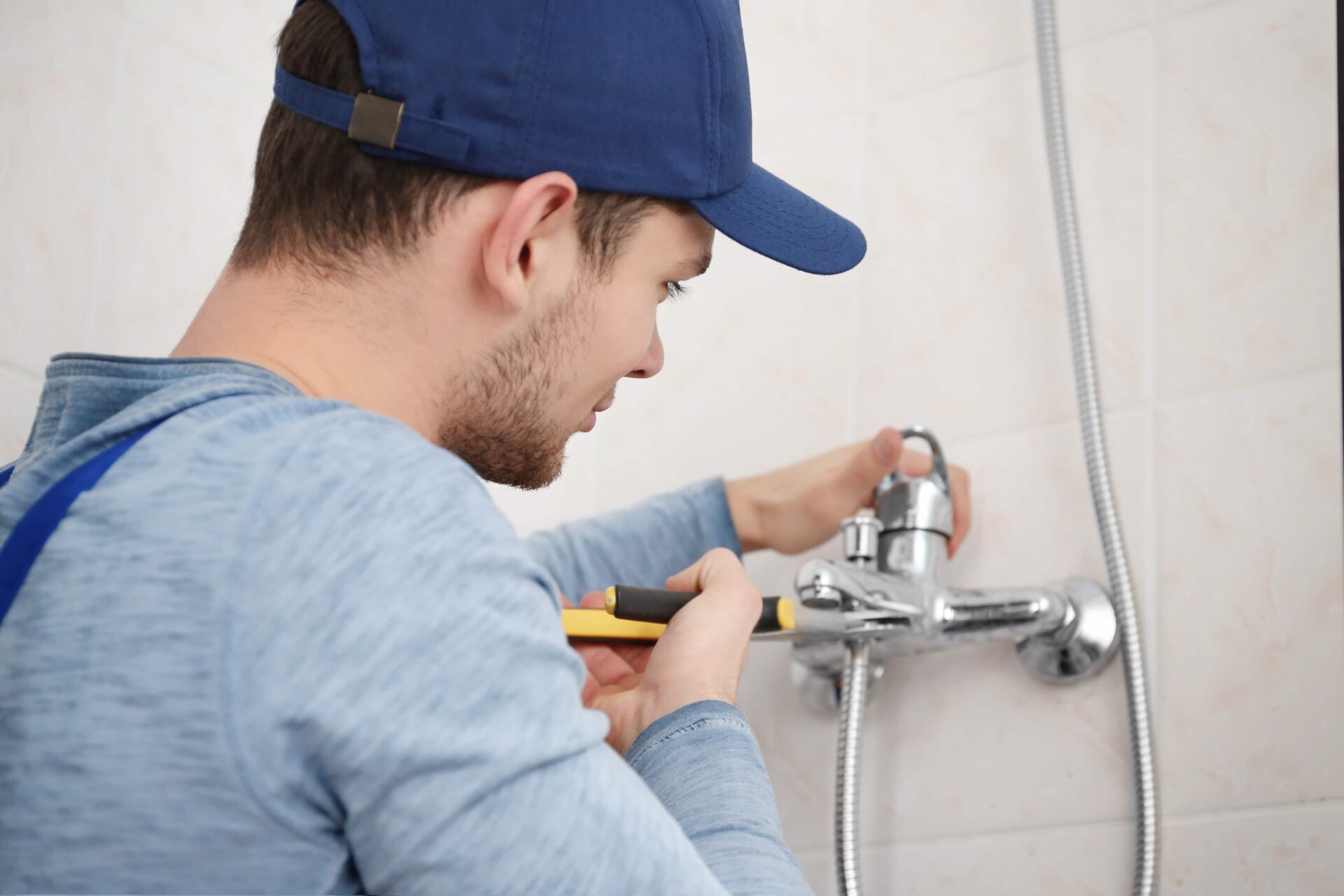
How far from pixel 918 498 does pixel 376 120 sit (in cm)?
55

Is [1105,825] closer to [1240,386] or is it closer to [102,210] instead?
[1240,386]

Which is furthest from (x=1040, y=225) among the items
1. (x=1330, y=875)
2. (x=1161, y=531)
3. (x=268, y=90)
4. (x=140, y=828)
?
(x=140, y=828)

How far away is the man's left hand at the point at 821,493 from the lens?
3.67ft

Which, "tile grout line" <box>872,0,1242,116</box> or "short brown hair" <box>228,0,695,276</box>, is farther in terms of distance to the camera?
"tile grout line" <box>872,0,1242,116</box>

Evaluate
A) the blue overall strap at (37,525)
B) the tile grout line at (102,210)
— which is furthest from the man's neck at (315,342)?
the tile grout line at (102,210)

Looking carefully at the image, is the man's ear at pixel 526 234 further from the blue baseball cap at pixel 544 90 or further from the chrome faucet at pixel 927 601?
the chrome faucet at pixel 927 601

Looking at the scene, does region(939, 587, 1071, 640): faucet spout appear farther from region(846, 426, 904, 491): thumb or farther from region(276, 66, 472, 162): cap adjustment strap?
region(276, 66, 472, 162): cap adjustment strap

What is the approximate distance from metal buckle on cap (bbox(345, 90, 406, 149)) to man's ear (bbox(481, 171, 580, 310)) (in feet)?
0.22

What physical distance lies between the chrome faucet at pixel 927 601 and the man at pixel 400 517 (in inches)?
6.7

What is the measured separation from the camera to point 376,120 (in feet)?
2.29

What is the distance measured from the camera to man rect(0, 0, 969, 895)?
49cm

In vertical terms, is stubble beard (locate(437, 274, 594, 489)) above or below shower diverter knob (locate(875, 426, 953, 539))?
below

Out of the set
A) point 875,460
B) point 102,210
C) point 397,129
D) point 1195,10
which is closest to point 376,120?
point 397,129

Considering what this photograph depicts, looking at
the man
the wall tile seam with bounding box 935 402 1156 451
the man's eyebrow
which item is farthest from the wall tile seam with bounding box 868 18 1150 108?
the man's eyebrow
